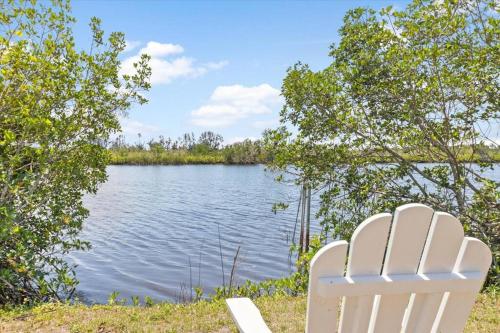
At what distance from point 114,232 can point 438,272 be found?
1421cm

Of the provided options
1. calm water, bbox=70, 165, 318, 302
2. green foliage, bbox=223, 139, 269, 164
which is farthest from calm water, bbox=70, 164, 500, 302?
green foliage, bbox=223, 139, 269, 164

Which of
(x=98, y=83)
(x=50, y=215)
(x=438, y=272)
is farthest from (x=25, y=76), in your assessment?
(x=438, y=272)

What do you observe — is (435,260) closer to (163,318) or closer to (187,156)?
(163,318)

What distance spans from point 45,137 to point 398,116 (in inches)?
206

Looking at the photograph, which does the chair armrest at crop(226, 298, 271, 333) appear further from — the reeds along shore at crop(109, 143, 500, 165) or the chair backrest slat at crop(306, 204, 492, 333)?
the reeds along shore at crop(109, 143, 500, 165)

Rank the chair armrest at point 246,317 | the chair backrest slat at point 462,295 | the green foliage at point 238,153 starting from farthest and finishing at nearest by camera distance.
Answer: the green foliage at point 238,153 → the chair armrest at point 246,317 → the chair backrest slat at point 462,295

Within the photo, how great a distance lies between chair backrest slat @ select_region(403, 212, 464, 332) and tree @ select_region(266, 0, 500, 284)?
4.39m

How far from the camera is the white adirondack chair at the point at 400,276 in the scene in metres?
1.73

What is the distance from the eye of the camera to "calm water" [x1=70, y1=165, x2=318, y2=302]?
9656 mm

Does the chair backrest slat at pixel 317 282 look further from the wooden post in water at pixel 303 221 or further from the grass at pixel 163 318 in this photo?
the wooden post in water at pixel 303 221

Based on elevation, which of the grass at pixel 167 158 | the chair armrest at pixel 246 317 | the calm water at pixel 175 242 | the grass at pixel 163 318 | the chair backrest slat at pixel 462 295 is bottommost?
the calm water at pixel 175 242

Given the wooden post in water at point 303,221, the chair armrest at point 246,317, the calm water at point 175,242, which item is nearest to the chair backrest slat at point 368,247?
the chair armrest at point 246,317

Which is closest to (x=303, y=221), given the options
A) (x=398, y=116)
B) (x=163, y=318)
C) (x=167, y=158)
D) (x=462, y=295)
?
(x=398, y=116)

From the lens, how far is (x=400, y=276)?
1.85m
